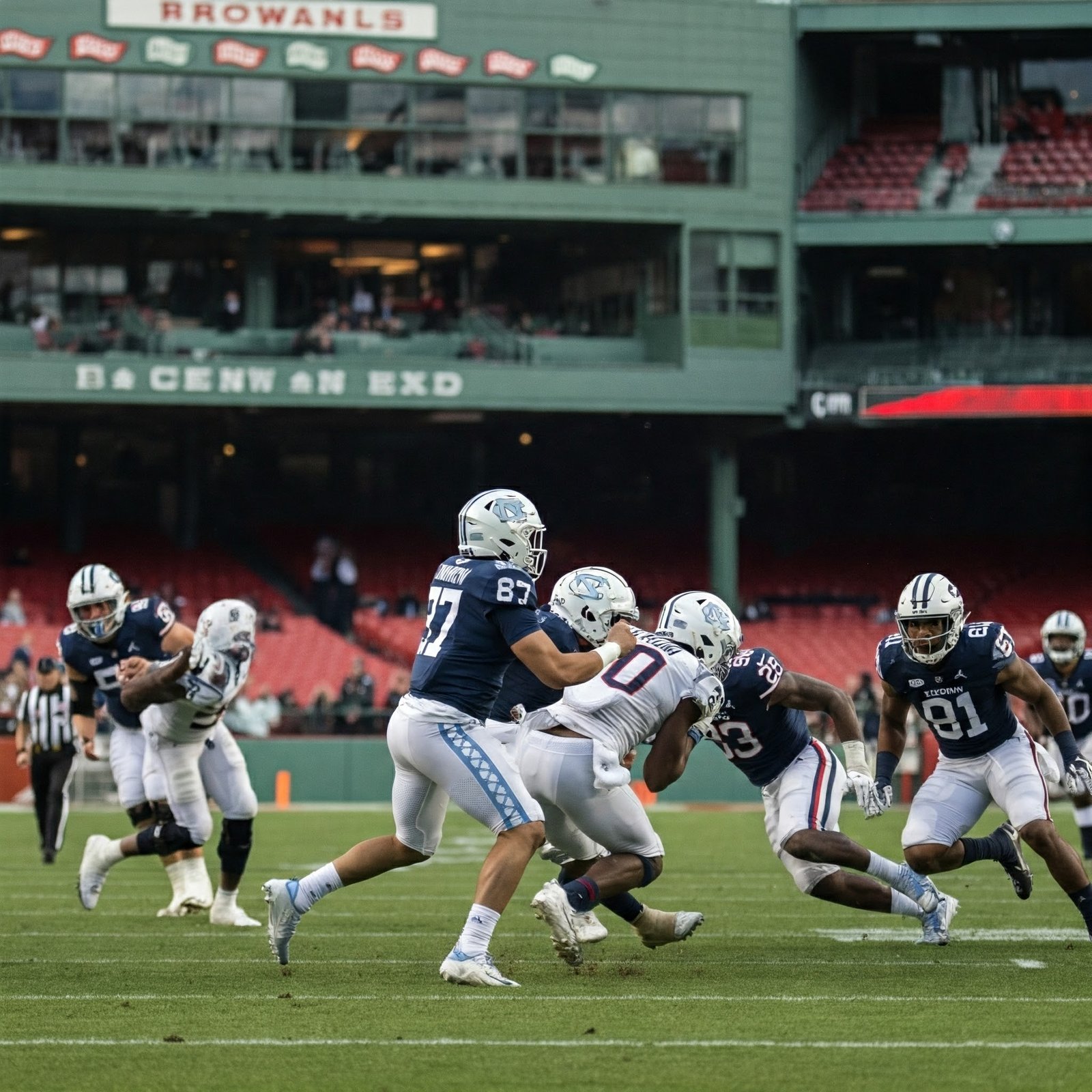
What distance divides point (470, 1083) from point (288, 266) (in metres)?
27.3

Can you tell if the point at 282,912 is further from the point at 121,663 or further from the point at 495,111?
the point at 495,111

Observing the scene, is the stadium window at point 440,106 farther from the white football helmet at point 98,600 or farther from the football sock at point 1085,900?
the football sock at point 1085,900

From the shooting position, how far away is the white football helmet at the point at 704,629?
8.55 meters

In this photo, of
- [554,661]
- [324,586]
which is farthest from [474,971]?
[324,586]

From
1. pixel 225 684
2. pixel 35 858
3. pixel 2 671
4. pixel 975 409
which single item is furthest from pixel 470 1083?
pixel 975 409

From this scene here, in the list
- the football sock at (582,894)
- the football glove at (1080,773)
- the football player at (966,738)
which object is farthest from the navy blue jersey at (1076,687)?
the football sock at (582,894)

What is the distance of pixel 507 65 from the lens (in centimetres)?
3012

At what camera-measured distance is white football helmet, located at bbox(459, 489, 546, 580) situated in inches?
308

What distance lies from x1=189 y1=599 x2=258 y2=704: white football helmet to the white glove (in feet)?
10.4

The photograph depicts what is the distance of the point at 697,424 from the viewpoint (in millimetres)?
32094

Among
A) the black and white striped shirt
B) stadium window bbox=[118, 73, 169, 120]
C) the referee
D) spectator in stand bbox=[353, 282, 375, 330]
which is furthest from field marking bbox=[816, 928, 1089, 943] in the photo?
stadium window bbox=[118, 73, 169, 120]

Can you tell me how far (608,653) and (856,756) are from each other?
6.84 feet

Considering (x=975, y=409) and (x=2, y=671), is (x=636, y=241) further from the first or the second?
(x=2, y=671)

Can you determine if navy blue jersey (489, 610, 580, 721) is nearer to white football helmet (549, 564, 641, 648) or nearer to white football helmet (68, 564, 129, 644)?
white football helmet (549, 564, 641, 648)
